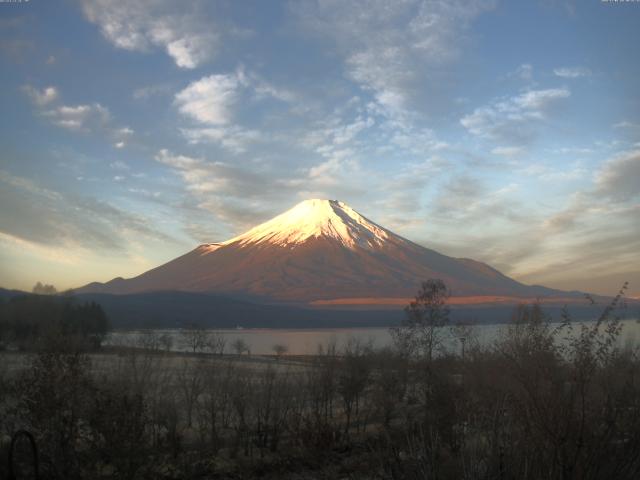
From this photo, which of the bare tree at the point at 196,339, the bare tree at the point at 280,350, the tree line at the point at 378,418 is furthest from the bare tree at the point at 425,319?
the bare tree at the point at 196,339

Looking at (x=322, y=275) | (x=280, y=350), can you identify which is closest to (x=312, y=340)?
(x=280, y=350)

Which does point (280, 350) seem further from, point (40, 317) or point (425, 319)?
point (425, 319)

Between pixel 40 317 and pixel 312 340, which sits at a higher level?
pixel 40 317

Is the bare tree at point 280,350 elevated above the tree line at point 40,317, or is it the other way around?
the tree line at point 40,317

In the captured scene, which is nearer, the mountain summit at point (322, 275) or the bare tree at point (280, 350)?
the bare tree at point (280, 350)

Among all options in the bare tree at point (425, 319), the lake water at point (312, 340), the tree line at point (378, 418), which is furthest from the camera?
the bare tree at point (425, 319)

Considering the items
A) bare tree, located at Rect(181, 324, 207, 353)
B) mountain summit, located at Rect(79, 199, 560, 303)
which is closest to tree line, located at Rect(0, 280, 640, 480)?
bare tree, located at Rect(181, 324, 207, 353)

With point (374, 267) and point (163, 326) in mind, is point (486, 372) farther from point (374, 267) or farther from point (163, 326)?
point (374, 267)

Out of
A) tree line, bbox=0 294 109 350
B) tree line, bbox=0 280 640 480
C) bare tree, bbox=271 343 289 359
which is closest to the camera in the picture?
tree line, bbox=0 280 640 480

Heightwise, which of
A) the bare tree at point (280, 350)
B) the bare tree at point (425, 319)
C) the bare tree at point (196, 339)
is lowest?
the bare tree at point (280, 350)

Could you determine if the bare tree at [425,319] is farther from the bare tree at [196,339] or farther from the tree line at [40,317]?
the bare tree at [196,339]

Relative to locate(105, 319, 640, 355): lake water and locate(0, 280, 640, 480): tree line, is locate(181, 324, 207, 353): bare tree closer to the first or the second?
locate(105, 319, 640, 355): lake water

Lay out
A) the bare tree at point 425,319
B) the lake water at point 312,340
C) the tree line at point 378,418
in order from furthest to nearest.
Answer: the bare tree at point 425,319 < the lake water at point 312,340 < the tree line at point 378,418

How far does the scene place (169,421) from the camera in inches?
482
